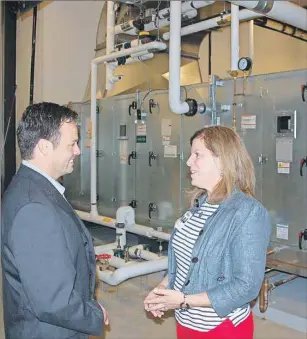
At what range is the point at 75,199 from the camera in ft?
19.3

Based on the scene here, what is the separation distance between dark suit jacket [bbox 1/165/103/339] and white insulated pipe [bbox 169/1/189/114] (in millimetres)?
2449

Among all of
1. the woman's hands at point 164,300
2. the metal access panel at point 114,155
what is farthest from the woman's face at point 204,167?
the metal access panel at point 114,155

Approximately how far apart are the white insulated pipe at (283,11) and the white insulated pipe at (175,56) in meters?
0.85

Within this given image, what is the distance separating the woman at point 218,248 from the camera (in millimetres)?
1456

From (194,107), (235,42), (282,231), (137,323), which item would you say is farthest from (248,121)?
(137,323)

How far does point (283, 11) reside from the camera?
10.0 ft

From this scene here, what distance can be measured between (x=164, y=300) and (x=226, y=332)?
0.26 meters

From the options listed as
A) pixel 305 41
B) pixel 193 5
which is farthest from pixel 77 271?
pixel 305 41

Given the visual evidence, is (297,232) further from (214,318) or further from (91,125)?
(91,125)

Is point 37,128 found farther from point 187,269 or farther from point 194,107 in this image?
point 194,107

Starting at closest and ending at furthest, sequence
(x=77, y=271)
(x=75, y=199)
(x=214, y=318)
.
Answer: (x=77, y=271)
(x=214, y=318)
(x=75, y=199)

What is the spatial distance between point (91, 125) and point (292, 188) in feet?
9.01

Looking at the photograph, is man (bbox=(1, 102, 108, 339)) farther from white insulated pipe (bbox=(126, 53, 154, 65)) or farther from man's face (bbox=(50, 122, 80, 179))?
white insulated pipe (bbox=(126, 53, 154, 65))

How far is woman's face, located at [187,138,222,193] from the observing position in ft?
5.29
